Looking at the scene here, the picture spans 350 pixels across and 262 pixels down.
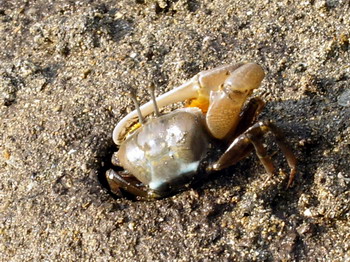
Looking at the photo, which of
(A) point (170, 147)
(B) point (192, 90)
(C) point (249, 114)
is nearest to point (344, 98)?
(C) point (249, 114)

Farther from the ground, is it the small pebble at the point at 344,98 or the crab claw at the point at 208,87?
the crab claw at the point at 208,87

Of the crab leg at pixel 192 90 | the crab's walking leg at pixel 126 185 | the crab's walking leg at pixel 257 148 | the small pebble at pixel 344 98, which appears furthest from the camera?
the small pebble at pixel 344 98

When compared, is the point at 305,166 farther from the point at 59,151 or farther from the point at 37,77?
the point at 37,77

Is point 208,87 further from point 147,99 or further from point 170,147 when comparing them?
point 147,99

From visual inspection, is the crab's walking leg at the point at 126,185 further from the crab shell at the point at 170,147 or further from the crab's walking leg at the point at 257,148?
the crab's walking leg at the point at 257,148

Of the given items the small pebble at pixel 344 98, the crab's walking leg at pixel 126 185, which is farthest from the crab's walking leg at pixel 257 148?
the small pebble at pixel 344 98

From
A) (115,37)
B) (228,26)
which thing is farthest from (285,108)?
(115,37)
